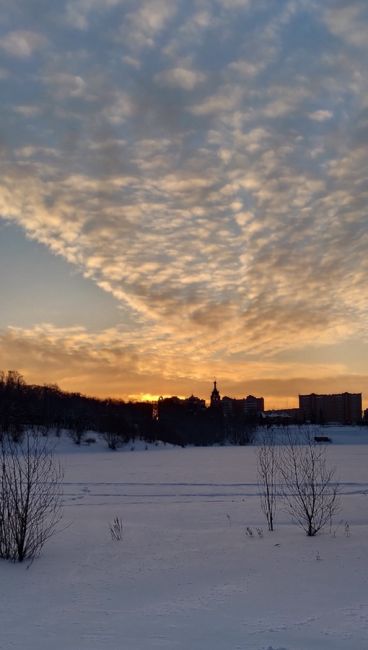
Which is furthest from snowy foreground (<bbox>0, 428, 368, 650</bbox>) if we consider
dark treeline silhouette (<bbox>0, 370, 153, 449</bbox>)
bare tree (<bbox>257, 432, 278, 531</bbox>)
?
dark treeline silhouette (<bbox>0, 370, 153, 449</bbox>)

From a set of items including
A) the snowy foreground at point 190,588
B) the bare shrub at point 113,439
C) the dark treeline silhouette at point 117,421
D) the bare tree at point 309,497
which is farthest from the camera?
the dark treeline silhouette at point 117,421

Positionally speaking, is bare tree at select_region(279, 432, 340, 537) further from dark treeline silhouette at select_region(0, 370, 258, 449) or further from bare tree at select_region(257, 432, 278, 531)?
dark treeline silhouette at select_region(0, 370, 258, 449)

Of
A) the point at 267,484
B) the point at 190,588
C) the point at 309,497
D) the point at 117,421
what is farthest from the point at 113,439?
the point at 190,588

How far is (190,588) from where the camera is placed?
866 cm

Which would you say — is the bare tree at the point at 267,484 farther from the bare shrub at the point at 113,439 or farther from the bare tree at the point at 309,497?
the bare shrub at the point at 113,439

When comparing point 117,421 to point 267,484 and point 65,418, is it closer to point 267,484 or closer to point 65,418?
point 65,418

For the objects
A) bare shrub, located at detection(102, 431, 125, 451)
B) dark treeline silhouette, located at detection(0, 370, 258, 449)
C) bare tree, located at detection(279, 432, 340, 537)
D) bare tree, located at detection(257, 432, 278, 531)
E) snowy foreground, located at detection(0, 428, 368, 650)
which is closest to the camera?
snowy foreground, located at detection(0, 428, 368, 650)

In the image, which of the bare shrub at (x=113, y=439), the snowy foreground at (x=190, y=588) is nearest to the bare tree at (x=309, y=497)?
the snowy foreground at (x=190, y=588)

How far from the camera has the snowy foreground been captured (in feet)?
21.4

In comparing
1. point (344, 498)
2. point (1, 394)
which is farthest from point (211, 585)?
point (1, 394)

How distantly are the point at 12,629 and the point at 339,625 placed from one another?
3.53 m

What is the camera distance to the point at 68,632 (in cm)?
674

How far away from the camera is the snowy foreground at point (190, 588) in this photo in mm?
6508

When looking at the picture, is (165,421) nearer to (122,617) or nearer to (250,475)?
(250,475)
